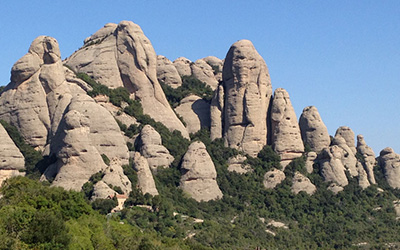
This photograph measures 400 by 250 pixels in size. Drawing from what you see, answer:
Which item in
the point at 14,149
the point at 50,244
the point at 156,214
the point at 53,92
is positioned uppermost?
the point at 53,92

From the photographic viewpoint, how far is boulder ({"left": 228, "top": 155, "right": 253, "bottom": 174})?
3964 inches

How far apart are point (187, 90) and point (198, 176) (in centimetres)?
2235

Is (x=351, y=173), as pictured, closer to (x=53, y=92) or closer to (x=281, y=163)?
(x=281, y=163)

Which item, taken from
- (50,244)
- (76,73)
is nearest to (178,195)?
(76,73)

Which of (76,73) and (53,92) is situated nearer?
(53,92)

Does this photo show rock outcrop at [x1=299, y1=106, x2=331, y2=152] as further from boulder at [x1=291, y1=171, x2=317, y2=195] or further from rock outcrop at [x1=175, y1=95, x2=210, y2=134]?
rock outcrop at [x1=175, y1=95, x2=210, y2=134]

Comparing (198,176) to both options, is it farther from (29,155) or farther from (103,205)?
(29,155)

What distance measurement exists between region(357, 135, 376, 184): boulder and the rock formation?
29646mm

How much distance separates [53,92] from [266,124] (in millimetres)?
23783

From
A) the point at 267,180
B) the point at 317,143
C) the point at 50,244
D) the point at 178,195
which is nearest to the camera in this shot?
the point at 50,244

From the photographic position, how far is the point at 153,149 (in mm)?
94688

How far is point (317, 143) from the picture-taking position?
107m

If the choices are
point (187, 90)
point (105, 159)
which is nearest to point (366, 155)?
point (187, 90)

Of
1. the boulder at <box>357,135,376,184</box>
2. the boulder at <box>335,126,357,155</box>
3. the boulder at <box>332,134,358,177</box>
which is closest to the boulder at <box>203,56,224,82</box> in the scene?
the boulder at <box>335,126,357,155</box>
